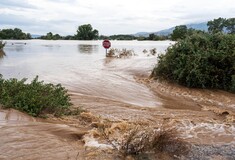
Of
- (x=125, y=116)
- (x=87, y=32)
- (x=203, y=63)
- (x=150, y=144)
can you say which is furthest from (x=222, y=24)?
(x=150, y=144)

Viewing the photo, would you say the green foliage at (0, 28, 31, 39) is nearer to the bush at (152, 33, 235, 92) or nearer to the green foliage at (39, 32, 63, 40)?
the green foliage at (39, 32, 63, 40)

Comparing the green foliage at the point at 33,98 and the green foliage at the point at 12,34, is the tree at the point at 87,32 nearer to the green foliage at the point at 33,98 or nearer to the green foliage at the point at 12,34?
the green foliage at the point at 12,34

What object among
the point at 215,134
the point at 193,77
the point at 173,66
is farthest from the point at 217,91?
the point at 215,134

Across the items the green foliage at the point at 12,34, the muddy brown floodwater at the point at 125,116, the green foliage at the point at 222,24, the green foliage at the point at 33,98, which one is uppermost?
the green foliage at the point at 222,24

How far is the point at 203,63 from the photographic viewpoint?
1118 centimetres

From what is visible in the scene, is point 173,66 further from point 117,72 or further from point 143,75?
point 117,72

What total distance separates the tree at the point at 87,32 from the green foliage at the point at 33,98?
62343 mm

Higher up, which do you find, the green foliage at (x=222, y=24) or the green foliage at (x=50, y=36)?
the green foliage at (x=222, y=24)

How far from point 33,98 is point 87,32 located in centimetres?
6495

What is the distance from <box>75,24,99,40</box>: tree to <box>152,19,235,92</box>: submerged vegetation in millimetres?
57937

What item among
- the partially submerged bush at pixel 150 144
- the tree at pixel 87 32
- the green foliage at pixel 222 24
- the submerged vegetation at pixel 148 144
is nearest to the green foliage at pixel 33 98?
the submerged vegetation at pixel 148 144

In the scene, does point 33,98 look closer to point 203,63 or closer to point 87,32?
point 203,63

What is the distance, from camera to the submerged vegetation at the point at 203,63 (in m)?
11.0

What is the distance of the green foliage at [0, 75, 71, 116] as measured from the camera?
6539 millimetres
